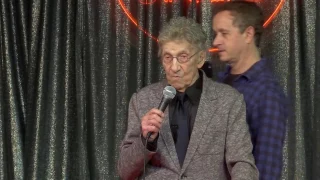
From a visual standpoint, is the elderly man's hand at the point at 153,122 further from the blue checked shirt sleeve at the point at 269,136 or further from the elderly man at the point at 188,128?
the blue checked shirt sleeve at the point at 269,136

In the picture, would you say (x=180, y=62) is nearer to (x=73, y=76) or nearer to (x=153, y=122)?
(x=153, y=122)

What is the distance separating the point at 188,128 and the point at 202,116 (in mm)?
52

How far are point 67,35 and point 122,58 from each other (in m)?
0.29

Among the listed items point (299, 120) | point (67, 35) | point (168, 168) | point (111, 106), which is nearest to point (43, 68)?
point (67, 35)

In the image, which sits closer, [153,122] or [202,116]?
[153,122]

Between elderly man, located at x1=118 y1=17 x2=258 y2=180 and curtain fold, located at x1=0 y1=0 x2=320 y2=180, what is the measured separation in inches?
44.8

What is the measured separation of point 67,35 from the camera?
2848 millimetres

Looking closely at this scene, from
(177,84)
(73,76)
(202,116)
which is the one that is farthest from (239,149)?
(73,76)

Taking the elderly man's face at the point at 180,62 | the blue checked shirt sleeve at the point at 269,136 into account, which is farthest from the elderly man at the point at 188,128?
the blue checked shirt sleeve at the point at 269,136

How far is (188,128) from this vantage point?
1.63 m

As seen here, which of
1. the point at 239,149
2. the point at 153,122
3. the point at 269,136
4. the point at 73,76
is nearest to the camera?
the point at 153,122

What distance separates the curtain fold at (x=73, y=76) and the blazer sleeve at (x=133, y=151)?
45.1 inches

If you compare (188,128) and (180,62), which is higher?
(180,62)

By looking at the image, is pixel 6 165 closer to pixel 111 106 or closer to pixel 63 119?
A: pixel 63 119
